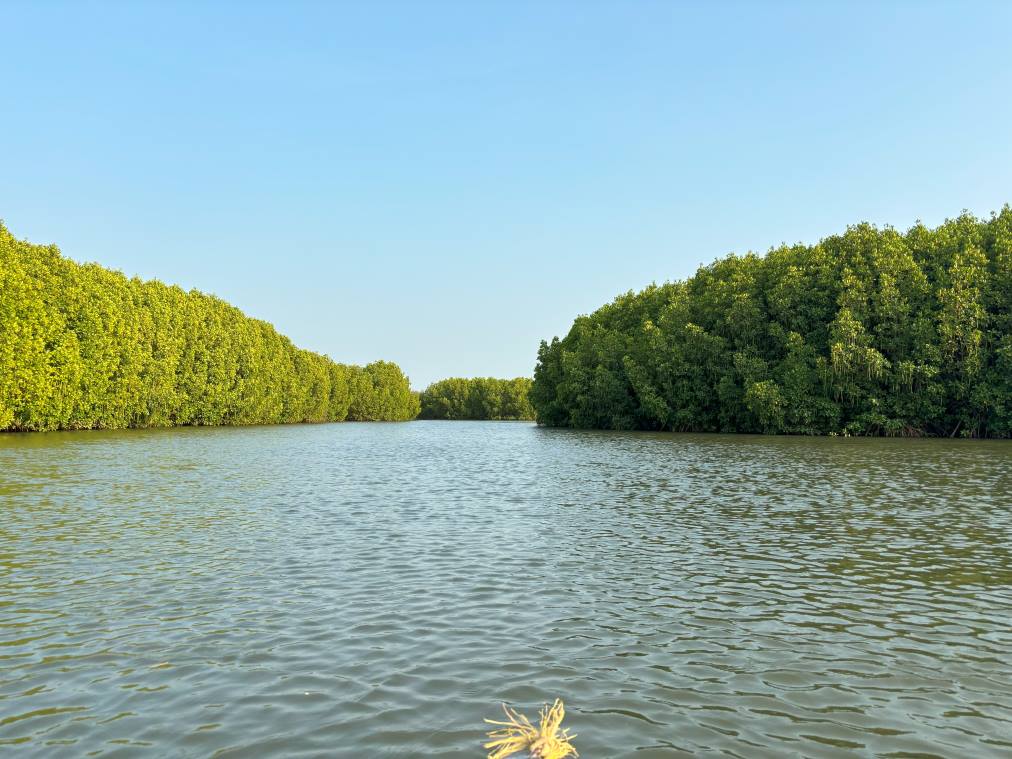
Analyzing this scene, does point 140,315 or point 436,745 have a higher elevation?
point 140,315

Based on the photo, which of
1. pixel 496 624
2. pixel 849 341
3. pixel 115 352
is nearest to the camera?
pixel 496 624

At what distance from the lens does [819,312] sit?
89062 mm

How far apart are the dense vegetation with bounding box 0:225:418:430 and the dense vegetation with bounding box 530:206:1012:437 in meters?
71.6

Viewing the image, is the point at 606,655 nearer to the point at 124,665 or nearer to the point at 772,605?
the point at 772,605

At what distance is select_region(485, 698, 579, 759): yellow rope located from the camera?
760cm

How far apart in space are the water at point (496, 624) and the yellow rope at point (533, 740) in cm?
31

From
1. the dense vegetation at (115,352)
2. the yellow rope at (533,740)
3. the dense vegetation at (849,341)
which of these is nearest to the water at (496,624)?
the yellow rope at (533,740)

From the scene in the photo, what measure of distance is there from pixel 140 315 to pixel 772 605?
106792 mm

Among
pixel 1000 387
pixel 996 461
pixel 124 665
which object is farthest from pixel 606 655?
pixel 1000 387

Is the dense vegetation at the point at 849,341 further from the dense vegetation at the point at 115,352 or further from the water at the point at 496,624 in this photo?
the dense vegetation at the point at 115,352

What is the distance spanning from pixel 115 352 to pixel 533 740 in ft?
324

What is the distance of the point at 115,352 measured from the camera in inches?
3622

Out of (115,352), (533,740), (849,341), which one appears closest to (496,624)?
(533,740)

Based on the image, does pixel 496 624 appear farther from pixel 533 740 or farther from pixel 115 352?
pixel 115 352
